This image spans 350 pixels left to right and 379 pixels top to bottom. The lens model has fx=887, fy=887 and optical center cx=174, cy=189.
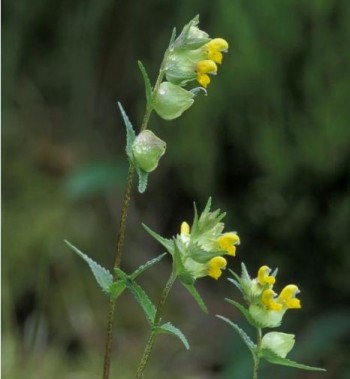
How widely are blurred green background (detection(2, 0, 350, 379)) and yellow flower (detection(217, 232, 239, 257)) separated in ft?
3.83

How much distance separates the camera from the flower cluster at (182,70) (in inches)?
34.9

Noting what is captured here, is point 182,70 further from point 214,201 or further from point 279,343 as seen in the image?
point 214,201

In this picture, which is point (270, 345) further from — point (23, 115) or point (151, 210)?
point (23, 115)

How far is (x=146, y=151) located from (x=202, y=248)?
0.36 feet

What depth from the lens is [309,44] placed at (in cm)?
223

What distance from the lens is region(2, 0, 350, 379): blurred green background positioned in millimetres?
2193

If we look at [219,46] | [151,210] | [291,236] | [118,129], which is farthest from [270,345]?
[118,129]

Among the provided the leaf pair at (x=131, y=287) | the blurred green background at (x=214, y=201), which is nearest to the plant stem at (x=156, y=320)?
the leaf pair at (x=131, y=287)

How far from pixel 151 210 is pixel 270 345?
1.79m

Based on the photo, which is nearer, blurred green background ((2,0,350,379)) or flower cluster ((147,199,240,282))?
flower cluster ((147,199,240,282))

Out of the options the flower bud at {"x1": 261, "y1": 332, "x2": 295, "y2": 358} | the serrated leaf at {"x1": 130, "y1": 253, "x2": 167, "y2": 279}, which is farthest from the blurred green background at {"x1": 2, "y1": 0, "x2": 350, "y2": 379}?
the serrated leaf at {"x1": 130, "y1": 253, "x2": 167, "y2": 279}

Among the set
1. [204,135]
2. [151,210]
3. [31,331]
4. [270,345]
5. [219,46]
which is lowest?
[31,331]

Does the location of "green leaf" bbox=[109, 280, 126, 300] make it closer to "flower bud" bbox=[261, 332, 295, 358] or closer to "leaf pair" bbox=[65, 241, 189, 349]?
"leaf pair" bbox=[65, 241, 189, 349]

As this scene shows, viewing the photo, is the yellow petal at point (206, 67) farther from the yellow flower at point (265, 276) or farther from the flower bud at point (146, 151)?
the yellow flower at point (265, 276)
